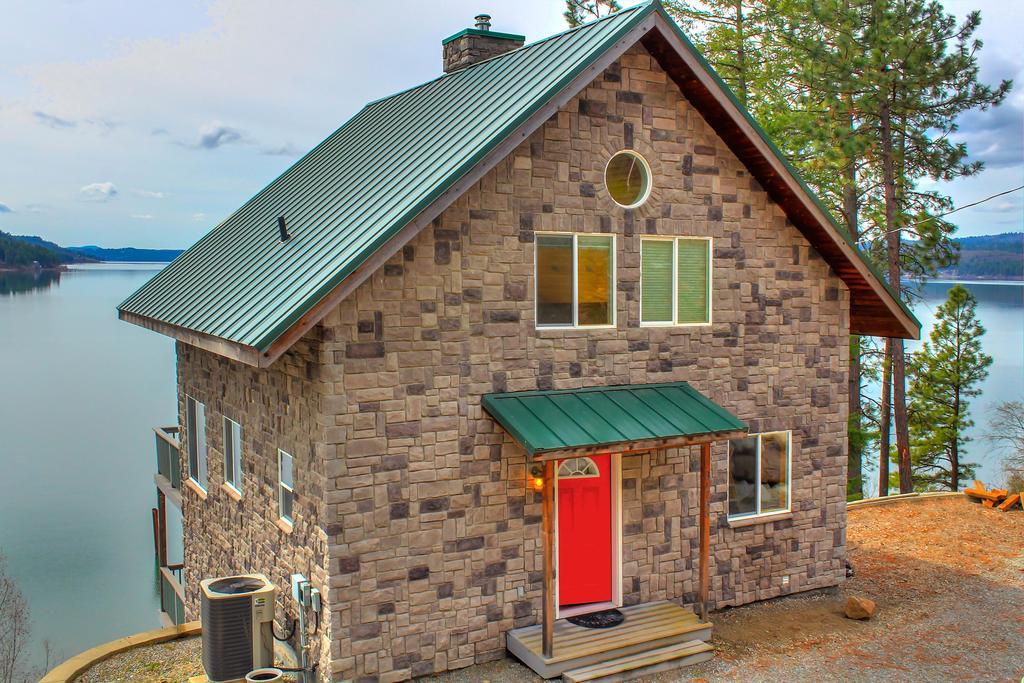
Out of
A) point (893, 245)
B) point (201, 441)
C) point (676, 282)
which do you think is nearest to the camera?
point (676, 282)

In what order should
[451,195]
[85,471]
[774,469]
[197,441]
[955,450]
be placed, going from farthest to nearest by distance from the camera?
[85,471] < [955,450] < [197,441] < [774,469] < [451,195]

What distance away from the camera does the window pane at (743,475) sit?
12.2 metres

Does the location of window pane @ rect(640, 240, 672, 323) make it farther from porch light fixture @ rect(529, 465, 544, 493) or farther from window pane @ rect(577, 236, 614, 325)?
porch light fixture @ rect(529, 465, 544, 493)

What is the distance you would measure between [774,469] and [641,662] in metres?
3.79

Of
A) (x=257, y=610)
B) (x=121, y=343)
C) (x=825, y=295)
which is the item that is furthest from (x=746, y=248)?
(x=121, y=343)

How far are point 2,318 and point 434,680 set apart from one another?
315ft

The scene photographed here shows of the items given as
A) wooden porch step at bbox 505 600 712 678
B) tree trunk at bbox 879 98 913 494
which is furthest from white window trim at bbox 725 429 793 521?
tree trunk at bbox 879 98 913 494

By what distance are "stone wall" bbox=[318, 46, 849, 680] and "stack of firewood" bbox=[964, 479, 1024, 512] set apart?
25.5 ft

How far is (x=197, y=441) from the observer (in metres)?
14.3

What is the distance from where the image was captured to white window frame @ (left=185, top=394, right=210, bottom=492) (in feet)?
45.0

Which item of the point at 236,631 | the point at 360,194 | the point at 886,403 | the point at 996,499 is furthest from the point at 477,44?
the point at 886,403

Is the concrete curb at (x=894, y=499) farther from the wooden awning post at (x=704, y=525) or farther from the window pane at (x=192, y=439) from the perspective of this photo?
the window pane at (x=192, y=439)

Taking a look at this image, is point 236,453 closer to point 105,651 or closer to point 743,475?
point 105,651

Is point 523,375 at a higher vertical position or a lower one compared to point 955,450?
higher
